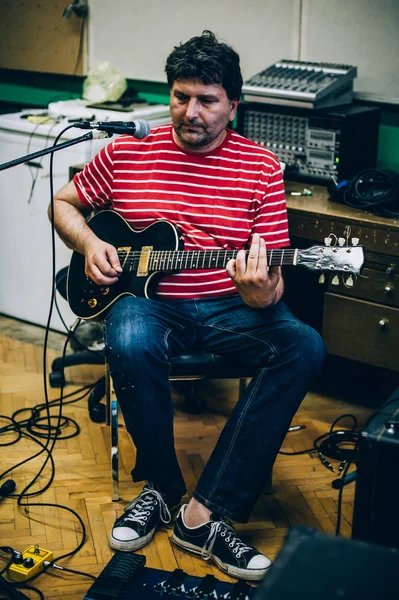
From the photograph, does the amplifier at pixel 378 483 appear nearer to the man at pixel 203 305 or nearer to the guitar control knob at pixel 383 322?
the man at pixel 203 305

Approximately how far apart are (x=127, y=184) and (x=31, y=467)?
93 centimetres

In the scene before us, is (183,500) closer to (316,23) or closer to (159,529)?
(159,529)

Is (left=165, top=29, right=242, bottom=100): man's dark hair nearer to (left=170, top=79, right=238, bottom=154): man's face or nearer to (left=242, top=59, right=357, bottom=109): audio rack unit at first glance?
(left=170, top=79, right=238, bottom=154): man's face

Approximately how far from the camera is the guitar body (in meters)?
2.18

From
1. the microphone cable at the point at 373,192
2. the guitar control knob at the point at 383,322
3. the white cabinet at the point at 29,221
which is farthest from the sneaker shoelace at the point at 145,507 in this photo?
the white cabinet at the point at 29,221

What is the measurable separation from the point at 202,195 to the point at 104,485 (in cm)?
92

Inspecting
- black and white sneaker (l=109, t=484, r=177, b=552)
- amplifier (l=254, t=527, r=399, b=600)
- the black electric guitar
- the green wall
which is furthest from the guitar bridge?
the green wall

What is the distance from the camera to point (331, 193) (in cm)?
260

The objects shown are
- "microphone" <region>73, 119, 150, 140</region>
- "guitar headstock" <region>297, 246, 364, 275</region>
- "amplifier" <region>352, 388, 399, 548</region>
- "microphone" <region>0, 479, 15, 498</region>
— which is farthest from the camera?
"microphone" <region>0, 479, 15, 498</region>

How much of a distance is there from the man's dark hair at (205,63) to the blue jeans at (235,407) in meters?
0.67

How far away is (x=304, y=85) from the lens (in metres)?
2.72

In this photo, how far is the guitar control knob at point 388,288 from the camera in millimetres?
2422

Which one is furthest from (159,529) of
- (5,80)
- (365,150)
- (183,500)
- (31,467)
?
(5,80)

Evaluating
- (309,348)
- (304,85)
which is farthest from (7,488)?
(304,85)
